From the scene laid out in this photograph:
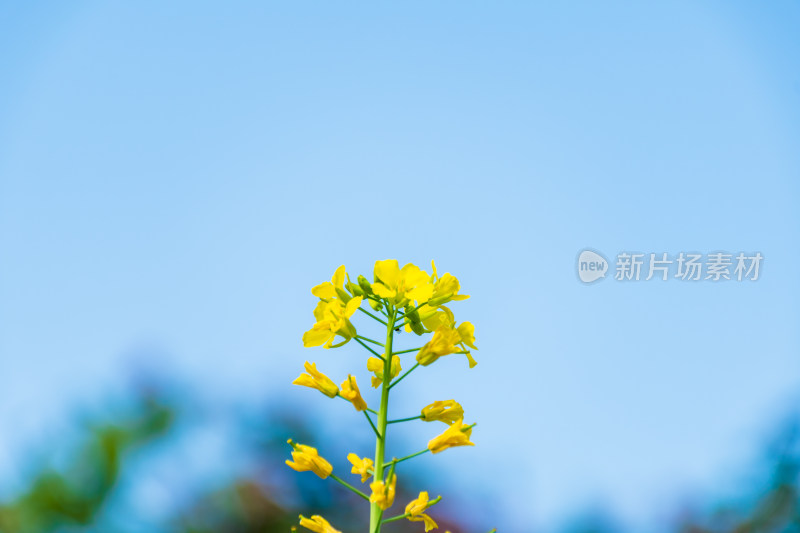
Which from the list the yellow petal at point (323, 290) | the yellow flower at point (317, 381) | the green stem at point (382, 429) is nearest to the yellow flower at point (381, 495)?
the green stem at point (382, 429)

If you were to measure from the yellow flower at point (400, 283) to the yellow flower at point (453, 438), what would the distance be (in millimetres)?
506

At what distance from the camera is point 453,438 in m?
2.44

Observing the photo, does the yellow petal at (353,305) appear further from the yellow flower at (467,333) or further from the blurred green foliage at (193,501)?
the blurred green foliage at (193,501)

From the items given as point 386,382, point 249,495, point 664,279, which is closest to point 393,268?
point 386,382

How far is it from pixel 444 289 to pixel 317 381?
1.96 ft

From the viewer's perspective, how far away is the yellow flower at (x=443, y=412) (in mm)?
2572

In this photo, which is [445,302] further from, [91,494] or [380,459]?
[91,494]

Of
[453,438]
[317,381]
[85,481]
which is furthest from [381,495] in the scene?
[85,481]

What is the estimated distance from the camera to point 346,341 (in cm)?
268

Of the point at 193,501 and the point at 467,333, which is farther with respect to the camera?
the point at 193,501

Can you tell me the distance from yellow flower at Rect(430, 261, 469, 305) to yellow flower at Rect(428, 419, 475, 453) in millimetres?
472

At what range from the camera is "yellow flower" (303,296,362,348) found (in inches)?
103

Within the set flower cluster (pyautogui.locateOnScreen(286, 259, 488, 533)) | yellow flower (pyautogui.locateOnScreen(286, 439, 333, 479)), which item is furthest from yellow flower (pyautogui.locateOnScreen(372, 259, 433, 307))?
yellow flower (pyautogui.locateOnScreen(286, 439, 333, 479))

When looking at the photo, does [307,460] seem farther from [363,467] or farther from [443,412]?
[443,412]
